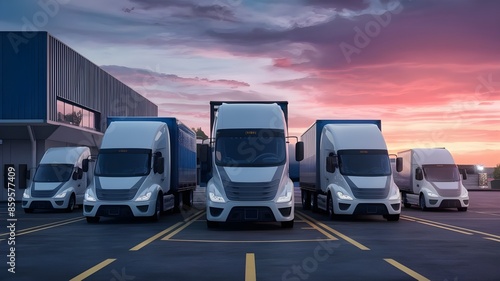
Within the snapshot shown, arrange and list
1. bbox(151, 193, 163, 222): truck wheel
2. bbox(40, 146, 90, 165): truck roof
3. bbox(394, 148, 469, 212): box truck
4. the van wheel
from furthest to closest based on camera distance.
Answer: bbox(40, 146, 90, 165): truck roof < the van wheel < bbox(394, 148, 469, 212): box truck < bbox(151, 193, 163, 222): truck wheel

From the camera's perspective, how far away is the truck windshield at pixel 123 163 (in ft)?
79.0

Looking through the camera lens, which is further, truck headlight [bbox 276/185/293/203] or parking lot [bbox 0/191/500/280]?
truck headlight [bbox 276/185/293/203]

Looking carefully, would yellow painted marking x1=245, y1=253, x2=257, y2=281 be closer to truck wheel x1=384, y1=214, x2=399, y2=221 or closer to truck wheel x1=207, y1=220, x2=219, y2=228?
truck wheel x1=207, y1=220, x2=219, y2=228

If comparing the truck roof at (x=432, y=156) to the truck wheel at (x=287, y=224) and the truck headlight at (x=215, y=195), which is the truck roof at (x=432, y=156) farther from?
the truck headlight at (x=215, y=195)

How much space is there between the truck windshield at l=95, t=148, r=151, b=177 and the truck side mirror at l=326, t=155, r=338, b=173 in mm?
6320

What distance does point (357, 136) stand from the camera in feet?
83.4

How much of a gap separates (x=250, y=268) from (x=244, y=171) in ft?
28.0

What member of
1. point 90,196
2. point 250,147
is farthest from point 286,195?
point 90,196

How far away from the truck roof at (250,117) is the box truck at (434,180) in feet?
40.6

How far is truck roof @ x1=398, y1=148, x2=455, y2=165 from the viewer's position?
32.8 meters

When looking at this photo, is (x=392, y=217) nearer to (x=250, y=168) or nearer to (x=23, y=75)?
(x=250, y=168)

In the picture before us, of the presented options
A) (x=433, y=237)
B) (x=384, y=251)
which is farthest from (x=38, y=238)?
(x=433, y=237)

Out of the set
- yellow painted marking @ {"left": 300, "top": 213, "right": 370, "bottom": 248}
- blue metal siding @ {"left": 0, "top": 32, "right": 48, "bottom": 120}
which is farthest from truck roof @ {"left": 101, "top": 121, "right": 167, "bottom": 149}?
blue metal siding @ {"left": 0, "top": 32, "right": 48, "bottom": 120}

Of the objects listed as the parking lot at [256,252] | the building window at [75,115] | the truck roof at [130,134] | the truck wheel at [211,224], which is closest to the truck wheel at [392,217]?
the parking lot at [256,252]
